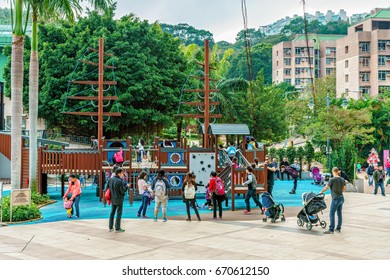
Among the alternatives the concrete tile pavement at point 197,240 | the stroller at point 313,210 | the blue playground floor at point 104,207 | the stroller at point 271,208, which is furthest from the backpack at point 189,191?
the stroller at point 313,210

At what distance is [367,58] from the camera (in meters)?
69.6

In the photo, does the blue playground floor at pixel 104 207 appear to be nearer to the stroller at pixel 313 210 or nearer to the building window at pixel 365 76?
the stroller at pixel 313 210

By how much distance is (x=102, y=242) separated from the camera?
12398mm

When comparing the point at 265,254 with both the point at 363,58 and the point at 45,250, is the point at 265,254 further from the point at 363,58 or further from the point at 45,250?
the point at 363,58

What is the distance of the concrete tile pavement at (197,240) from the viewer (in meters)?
11.0

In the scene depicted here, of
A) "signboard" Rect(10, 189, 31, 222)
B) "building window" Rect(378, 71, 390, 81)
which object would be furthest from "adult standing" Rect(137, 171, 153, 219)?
"building window" Rect(378, 71, 390, 81)

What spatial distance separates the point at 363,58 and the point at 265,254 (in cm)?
6369

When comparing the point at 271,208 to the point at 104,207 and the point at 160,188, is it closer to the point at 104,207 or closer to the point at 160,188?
the point at 160,188

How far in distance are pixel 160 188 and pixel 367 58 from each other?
60.8 metres

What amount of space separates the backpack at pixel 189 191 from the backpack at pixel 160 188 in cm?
63

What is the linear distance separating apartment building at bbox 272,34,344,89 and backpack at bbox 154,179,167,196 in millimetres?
81178

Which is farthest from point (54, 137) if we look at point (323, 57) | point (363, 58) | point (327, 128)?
point (323, 57)

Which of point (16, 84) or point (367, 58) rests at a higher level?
point (367, 58)

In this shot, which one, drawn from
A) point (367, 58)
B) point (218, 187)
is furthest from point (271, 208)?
point (367, 58)
